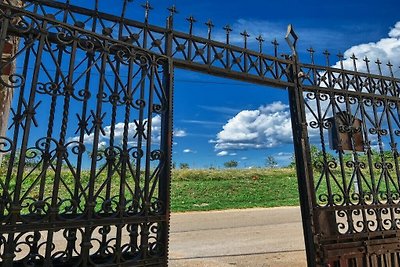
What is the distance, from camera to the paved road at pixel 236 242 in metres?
4.86

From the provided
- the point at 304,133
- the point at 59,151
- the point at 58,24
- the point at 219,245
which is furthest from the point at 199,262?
the point at 58,24

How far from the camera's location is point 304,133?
11.2ft

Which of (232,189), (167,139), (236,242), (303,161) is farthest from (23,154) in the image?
(232,189)

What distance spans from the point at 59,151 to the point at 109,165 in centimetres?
40

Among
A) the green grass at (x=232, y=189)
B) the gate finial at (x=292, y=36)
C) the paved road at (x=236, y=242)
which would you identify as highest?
the gate finial at (x=292, y=36)

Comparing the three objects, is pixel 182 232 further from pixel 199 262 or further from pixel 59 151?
pixel 59 151

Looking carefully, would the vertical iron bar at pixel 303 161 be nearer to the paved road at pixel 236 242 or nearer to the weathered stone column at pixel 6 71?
the paved road at pixel 236 242

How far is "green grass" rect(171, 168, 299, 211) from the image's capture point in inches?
567

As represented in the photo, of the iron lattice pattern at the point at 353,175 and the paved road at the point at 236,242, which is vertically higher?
the iron lattice pattern at the point at 353,175

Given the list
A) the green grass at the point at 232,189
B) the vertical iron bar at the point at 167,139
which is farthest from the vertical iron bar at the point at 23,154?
the green grass at the point at 232,189

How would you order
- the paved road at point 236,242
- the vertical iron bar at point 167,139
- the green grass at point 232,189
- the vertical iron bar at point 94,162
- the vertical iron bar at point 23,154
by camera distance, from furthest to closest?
the green grass at point 232,189 → the paved road at point 236,242 → the vertical iron bar at point 167,139 → the vertical iron bar at point 94,162 → the vertical iron bar at point 23,154

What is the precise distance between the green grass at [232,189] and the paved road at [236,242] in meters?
3.53

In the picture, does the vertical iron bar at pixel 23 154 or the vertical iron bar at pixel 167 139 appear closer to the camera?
the vertical iron bar at pixel 23 154

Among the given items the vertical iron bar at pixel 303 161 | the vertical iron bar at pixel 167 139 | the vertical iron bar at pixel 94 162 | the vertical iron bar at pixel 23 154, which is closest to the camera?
the vertical iron bar at pixel 23 154
